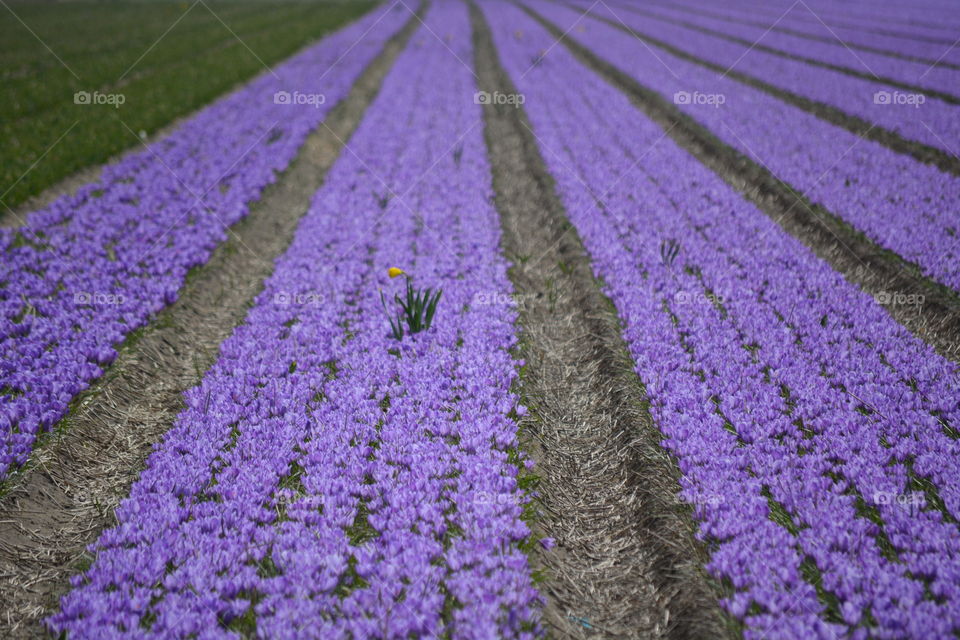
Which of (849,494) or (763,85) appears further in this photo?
(763,85)

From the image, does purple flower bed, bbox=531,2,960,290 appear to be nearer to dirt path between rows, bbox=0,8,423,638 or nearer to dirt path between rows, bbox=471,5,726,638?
dirt path between rows, bbox=471,5,726,638

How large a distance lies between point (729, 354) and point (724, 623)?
2731 millimetres

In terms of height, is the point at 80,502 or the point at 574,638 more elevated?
the point at 80,502

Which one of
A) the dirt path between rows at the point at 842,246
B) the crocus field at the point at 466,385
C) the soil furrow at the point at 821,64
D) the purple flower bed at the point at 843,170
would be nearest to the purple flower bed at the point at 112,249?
the crocus field at the point at 466,385

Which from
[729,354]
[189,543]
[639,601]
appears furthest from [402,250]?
[639,601]

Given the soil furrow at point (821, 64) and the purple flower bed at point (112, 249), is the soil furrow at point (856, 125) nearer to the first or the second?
the soil furrow at point (821, 64)

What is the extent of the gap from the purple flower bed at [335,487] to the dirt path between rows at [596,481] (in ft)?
1.17

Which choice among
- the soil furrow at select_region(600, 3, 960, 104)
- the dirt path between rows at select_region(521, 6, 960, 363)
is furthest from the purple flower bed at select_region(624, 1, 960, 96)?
the dirt path between rows at select_region(521, 6, 960, 363)

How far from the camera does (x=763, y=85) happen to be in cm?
1741

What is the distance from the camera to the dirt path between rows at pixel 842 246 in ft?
20.0

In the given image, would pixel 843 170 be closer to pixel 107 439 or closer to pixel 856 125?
pixel 856 125

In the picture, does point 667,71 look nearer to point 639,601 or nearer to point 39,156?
point 39,156

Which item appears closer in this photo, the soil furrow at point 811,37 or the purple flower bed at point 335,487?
Result: the purple flower bed at point 335,487

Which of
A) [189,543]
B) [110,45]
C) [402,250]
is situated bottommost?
[189,543]
